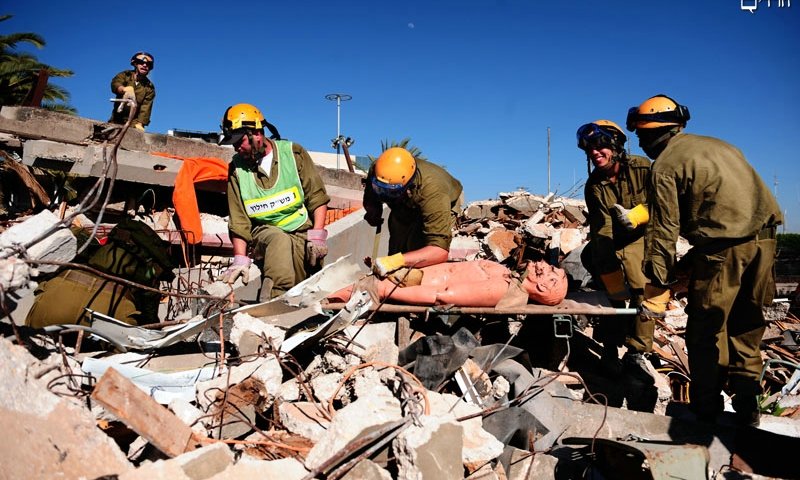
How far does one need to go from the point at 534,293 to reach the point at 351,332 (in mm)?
1363

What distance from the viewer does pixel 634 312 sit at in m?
3.86

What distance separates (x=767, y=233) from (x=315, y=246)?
3274 millimetres

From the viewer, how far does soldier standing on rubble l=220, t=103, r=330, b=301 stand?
14.5ft

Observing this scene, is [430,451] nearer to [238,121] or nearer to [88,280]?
[88,280]

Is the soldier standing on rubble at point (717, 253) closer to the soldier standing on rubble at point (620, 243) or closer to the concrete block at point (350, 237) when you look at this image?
the soldier standing on rubble at point (620, 243)

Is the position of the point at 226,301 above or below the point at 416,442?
above

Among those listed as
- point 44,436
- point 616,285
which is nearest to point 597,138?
point 616,285

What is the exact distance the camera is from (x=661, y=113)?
12.6 ft

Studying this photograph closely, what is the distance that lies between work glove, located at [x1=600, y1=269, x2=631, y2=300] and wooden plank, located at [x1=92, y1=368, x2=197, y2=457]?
335 cm

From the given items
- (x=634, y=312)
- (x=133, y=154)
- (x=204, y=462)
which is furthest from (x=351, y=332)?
(x=133, y=154)

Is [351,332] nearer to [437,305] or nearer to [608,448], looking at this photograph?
[437,305]

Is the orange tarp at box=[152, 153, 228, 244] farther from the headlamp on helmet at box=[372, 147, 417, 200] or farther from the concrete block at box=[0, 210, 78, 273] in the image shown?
the concrete block at box=[0, 210, 78, 273]

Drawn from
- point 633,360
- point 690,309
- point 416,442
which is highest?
point 690,309

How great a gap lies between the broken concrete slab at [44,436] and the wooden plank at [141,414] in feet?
0.32
